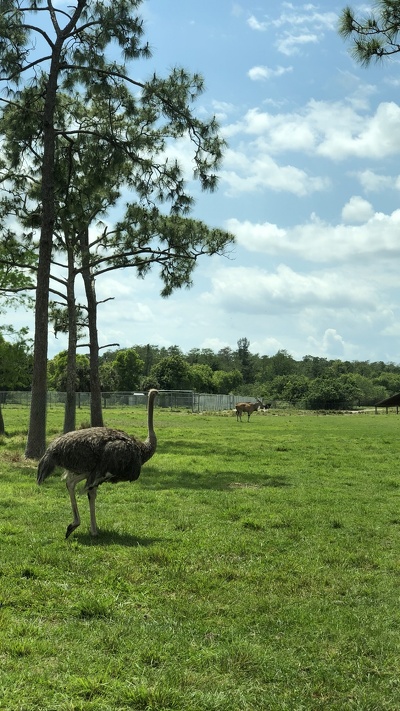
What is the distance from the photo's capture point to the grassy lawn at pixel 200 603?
4.35m

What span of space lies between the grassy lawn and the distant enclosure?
48297 mm

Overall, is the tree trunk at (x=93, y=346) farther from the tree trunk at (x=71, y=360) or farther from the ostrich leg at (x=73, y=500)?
the ostrich leg at (x=73, y=500)

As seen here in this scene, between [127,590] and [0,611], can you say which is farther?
[127,590]

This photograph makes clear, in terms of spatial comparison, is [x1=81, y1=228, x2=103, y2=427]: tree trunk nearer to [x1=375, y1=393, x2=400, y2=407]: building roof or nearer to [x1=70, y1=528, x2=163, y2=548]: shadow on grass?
[x1=70, y1=528, x2=163, y2=548]: shadow on grass

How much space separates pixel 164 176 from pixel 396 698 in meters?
17.7

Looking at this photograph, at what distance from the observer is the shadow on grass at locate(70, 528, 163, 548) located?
26.3 feet

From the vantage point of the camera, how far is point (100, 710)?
402cm

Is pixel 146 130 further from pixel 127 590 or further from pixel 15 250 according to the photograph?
pixel 127 590

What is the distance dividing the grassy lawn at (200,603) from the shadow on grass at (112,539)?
0.10 feet

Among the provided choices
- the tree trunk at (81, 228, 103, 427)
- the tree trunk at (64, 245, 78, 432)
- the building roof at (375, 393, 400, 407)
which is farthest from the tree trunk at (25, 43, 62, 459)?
the building roof at (375, 393, 400, 407)

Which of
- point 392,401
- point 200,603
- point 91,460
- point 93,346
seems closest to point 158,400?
point 392,401

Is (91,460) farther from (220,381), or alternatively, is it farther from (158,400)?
(220,381)

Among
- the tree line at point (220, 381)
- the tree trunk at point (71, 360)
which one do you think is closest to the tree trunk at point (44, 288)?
the tree trunk at point (71, 360)

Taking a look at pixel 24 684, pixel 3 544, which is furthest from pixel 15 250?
pixel 24 684
